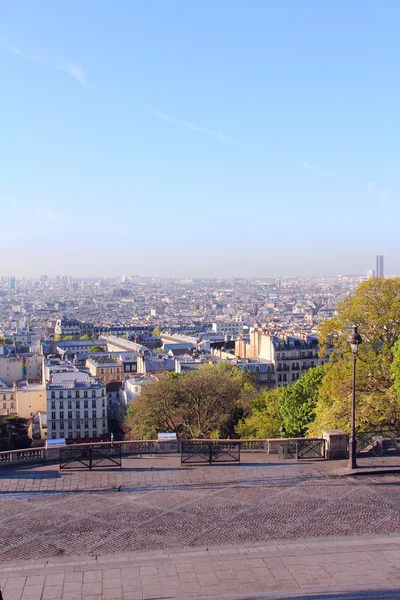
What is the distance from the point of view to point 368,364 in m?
24.0

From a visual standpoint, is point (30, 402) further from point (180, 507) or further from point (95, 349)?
point (180, 507)

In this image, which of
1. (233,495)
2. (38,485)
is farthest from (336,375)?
(38,485)

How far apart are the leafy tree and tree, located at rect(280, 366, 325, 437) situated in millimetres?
857

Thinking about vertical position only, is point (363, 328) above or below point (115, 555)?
above

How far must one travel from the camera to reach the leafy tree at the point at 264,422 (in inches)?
1352

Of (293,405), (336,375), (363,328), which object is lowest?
(293,405)

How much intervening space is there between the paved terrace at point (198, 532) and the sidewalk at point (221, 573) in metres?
0.02

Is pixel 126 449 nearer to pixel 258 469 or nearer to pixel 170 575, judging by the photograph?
pixel 258 469

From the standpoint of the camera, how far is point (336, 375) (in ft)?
81.8

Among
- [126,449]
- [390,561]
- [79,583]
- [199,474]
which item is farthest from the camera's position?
[126,449]

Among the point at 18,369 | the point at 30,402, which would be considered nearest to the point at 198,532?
the point at 30,402

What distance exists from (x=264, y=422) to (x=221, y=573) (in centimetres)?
2412

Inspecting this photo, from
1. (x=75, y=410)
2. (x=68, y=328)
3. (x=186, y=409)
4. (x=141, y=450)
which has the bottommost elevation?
(x=68, y=328)

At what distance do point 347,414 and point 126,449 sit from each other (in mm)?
8356
